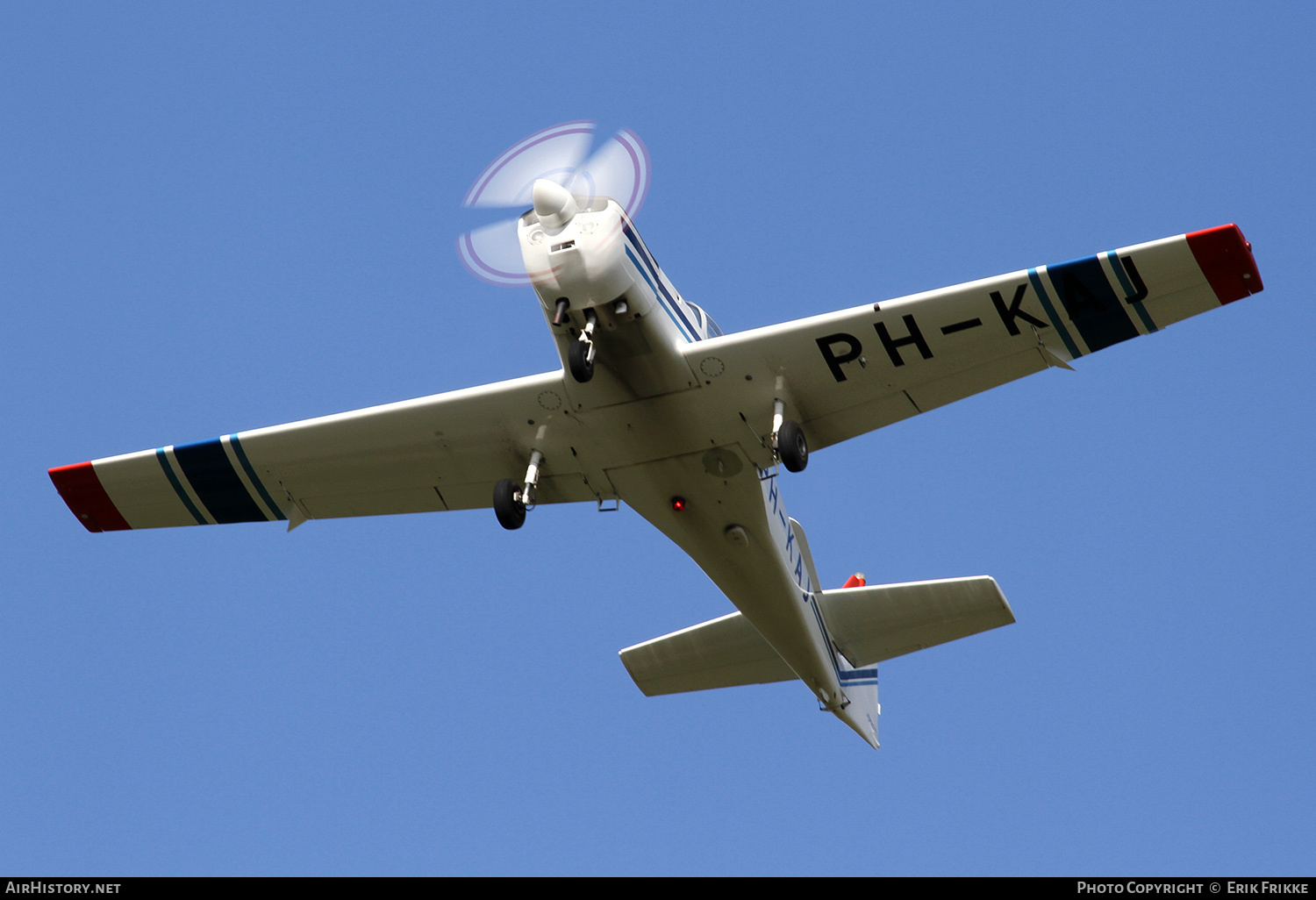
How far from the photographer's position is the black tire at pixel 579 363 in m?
14.4

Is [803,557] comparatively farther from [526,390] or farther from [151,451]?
[151,451]

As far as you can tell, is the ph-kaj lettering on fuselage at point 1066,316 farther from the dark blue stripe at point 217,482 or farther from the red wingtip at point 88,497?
the red wingtip at point 88,497

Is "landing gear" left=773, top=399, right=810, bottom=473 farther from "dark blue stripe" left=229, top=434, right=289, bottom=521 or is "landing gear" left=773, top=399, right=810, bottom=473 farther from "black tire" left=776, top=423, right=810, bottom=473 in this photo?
"dark blue stripe" left=229, top=434, right=289, bottom=521

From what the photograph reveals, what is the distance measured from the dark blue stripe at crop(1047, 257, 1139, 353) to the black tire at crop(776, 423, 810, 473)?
3162mm

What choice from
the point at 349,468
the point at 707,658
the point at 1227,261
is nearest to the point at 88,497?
the point at 349,468

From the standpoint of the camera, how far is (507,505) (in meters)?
16.0

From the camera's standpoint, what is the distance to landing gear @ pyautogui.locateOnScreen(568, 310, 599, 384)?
14.4 meters

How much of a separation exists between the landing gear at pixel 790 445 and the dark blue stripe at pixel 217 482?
7180 mm

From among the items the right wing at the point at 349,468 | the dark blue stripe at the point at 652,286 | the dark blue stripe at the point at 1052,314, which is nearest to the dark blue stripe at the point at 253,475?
the right wing at the point at 349,468

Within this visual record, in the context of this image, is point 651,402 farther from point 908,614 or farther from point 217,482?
point 908,614

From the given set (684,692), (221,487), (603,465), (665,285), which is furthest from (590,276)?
(684,692)

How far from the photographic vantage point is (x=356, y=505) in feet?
59.5

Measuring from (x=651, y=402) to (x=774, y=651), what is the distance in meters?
6.43
